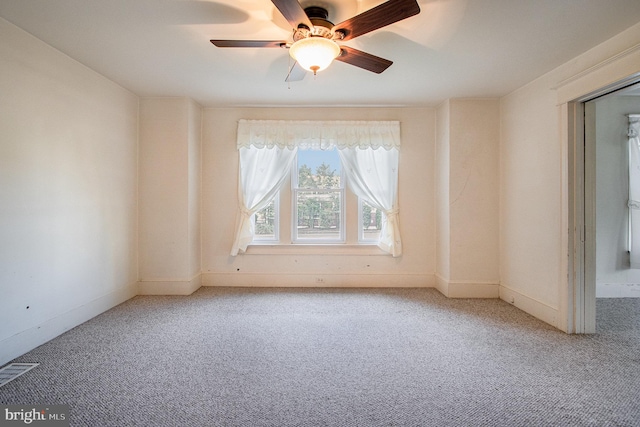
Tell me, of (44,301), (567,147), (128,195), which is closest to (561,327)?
(567,147)

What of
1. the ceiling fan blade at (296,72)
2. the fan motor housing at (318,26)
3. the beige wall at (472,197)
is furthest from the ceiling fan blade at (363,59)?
the beige wall at (472,197)

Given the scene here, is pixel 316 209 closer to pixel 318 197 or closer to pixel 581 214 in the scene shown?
pixel 318 197

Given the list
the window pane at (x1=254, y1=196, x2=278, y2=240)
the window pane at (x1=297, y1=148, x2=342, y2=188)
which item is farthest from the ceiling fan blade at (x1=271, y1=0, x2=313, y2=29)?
the window pane at (x1=254, y1=196, x2=278, y2=240)

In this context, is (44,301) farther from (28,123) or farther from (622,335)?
(622,335)

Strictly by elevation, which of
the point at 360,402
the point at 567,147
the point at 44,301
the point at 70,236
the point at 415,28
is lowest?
the point at 360,402

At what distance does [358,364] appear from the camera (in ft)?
6.91

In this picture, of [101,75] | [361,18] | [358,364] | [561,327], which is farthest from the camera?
[101,75]

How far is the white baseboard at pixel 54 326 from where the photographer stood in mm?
2176

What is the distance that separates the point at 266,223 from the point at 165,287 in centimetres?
153

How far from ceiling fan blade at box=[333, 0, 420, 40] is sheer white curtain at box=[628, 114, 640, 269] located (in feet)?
12.8

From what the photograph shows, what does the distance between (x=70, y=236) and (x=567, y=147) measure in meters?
A: 4.74

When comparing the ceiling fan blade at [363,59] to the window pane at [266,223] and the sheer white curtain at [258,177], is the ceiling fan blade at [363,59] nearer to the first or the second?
the sheer white curtain at [258,177]

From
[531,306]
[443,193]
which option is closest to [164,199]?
[443,193]

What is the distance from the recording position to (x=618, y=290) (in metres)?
3.61
